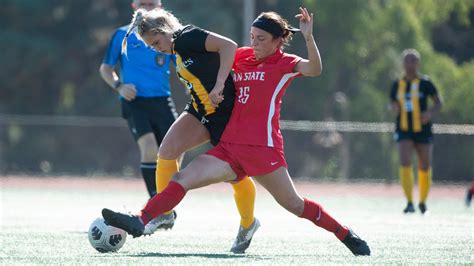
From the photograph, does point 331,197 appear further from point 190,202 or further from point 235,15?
point 235,15

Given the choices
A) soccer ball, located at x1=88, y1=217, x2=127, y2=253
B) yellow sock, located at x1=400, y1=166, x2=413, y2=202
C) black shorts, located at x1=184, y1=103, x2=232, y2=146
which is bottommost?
yellow sock, located at x1=400, y1=166, x2=413, y2=202

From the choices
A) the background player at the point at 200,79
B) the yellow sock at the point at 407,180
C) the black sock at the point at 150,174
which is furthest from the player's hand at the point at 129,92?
the yellow sock at the point at 407,180

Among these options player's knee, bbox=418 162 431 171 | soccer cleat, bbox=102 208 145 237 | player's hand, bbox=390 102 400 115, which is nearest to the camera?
soccer cleat, bbox=102 208 145 237

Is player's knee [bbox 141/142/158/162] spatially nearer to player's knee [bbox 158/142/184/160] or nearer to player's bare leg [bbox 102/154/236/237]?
player's knee [bbox 158/142/184/160]

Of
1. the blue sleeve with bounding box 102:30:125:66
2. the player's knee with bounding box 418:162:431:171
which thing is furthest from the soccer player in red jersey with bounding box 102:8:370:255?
the player's knee with bounding box 418:162:431:171

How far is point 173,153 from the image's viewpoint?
23.4 feet

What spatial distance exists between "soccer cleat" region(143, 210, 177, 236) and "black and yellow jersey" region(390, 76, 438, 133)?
5.55 m

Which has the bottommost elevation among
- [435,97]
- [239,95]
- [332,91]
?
[332,91]

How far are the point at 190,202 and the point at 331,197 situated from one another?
3568 millimetres

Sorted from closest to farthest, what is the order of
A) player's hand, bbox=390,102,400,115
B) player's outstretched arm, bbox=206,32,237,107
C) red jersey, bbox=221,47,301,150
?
player's outstretched arm, bbox=206,32,237,107
red jersey, bbox=221,47,301,150
player's hand, bbox=390,102,400,115

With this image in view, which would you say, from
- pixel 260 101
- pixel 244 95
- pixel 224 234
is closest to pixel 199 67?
pixel 244 95

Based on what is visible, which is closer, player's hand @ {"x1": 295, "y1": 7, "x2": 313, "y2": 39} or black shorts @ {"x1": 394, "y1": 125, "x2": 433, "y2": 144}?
player's hand @ {"x1": 295, "y1": 7, "x2": 313, "y2": 39}

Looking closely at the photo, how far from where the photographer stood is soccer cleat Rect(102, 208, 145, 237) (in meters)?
6.23

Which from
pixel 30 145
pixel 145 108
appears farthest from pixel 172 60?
pixel 30 145
